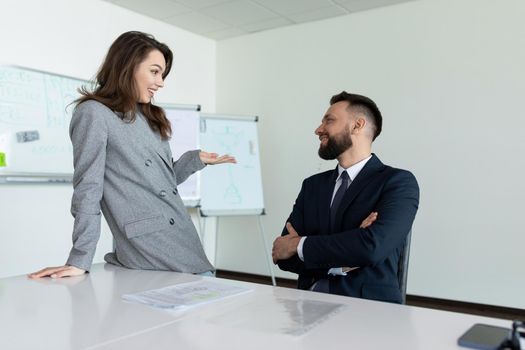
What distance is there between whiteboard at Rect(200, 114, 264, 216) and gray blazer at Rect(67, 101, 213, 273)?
A: 9.22 ft

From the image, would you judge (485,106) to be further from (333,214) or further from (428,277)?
(333,214)

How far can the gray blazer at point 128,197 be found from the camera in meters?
1.43

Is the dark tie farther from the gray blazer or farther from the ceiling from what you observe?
the ceiling

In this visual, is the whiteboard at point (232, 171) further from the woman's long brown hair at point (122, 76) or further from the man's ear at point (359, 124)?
the woman's long brown hair at point (122, 76)

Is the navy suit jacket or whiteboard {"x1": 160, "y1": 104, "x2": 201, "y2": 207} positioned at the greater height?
whiteboard {"x1": 160, "y1": 104, "x2": 201, "y2": 207}

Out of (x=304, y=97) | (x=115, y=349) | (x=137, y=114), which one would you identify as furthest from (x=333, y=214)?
(x=304, y=97)

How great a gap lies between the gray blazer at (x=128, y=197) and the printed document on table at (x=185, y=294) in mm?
249

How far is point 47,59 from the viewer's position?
369 cm

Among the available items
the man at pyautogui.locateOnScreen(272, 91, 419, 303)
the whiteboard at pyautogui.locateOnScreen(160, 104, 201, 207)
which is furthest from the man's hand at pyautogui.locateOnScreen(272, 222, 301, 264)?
the whiteboard at pyautogui.locateOnScreen(160, 104, 201, 207)

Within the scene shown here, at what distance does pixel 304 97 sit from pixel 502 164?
1914mm

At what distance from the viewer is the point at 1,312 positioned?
3.43 feet

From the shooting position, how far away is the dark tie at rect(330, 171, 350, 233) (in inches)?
71.8

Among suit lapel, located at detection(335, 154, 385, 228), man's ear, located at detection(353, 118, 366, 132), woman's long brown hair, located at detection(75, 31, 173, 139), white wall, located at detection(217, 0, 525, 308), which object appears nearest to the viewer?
woman's long brown hair, located at detection(75, 31, 173, 139)

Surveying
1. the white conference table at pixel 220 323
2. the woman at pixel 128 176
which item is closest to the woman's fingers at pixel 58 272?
the woman at pixel 128 176
